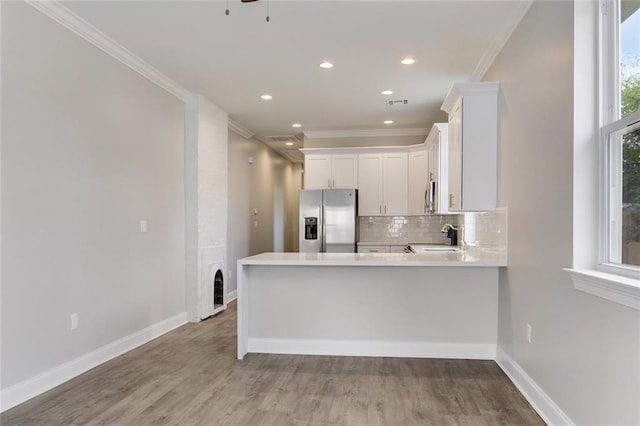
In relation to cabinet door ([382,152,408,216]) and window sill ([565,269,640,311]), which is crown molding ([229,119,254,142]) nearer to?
cabinet door ([382,152,408,216])

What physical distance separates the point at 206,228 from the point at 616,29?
4.38 metres

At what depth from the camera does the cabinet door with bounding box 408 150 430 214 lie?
6.34m

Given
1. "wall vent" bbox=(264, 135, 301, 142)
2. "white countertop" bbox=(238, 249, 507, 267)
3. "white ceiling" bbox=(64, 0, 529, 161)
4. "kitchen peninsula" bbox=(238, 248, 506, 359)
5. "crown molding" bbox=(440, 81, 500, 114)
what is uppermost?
"white ceiling" bbox=(64, 0, 529, 161)

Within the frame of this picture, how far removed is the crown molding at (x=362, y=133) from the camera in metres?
6.85

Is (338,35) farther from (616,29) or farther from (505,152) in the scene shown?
Result: (616,29)

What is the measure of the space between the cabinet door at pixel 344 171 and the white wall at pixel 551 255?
3.47m

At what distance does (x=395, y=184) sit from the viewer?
662 cm

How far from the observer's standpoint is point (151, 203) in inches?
167

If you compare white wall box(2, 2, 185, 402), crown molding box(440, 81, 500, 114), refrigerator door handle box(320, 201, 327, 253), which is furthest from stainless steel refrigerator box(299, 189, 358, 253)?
crown molding box(440, 81, 500, 114)

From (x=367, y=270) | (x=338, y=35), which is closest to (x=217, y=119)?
(x=338, y=35)

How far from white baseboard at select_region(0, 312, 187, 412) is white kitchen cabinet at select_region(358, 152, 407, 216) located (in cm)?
351

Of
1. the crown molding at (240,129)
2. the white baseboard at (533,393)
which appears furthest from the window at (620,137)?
the crown molding at (240,129)

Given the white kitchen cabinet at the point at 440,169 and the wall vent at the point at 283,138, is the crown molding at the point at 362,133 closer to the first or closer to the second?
the wall vent at the point at 283,138

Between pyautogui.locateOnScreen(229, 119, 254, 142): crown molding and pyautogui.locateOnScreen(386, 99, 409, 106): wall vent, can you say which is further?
pyautogui.locateOnScreen(229, 119, 254, 142): crown molding
